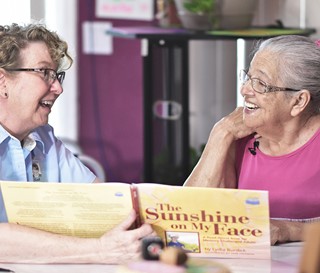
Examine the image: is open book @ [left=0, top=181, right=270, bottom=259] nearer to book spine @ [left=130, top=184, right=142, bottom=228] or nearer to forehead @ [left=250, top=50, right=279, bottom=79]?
book spine @ [left=130, top=184, right=142, bottom=228]

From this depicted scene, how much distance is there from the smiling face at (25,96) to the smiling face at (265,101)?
0.62m

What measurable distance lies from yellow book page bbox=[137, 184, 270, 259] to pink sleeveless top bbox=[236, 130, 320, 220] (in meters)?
0.57

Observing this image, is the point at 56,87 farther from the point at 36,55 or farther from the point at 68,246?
the point at 68,246

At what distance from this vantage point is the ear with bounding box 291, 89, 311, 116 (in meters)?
2.84

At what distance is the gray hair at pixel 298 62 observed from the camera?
2785 millimetres

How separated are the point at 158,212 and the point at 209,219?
130 millimetres

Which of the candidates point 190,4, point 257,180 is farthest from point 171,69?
point 257,180

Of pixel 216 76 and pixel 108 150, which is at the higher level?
pixel 216 76

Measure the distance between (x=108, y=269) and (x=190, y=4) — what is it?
2.76 metres

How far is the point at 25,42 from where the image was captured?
2.70 m

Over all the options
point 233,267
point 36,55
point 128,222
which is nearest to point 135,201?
point 128,222

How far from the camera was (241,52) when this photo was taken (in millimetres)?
4789

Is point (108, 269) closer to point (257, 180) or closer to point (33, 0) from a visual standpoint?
point (257, 180)

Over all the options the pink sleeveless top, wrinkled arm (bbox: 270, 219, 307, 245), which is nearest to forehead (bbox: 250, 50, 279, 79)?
the pink sleeveless top
